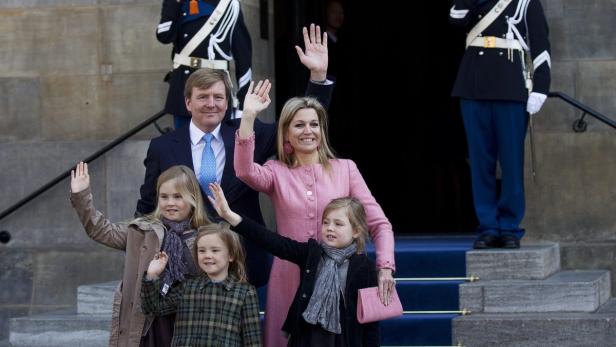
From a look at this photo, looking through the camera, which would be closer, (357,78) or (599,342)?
(599,342)

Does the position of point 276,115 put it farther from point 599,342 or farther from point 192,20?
point 599,342

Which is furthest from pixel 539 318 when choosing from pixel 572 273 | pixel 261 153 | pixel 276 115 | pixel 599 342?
pixel 276 115

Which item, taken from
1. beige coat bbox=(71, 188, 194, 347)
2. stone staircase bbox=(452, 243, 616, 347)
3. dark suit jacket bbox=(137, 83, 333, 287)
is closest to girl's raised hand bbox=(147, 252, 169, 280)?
beige coat bbox=(71, 188, 194, 347)

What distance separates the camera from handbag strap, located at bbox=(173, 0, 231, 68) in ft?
31.9

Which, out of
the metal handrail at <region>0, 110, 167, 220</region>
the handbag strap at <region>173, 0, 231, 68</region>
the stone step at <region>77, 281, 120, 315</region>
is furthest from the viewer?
the metal handrail at <region>0, 110, 167, 220</region>

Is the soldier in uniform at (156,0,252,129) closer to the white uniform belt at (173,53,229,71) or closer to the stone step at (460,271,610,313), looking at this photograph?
the white uniform belt at (173,53,229,71)

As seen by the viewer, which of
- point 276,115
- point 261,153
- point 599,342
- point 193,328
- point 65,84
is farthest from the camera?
point 276,115

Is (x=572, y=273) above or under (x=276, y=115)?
under

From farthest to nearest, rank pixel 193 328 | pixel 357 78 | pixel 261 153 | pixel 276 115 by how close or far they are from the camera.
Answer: pixel 357 78
pixel 276 115
pixel 261 153
pixel 193 328

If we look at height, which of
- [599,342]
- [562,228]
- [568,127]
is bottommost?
[599,342]

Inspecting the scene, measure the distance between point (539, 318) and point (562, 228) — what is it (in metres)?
1.76

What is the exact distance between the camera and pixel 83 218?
22.8 feet

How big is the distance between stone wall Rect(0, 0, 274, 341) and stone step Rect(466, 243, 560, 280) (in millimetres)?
2758

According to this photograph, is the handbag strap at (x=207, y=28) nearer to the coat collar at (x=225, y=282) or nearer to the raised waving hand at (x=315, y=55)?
the raised waving hand at (x=315, y=55)
